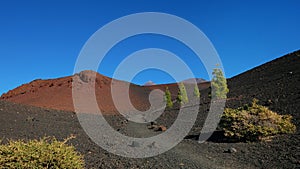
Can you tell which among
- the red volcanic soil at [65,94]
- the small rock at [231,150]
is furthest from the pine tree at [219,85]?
the small rock at [231,150]

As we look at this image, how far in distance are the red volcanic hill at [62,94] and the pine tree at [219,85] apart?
14.7 meters

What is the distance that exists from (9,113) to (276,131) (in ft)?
57.8

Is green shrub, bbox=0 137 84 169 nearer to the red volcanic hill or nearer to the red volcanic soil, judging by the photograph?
A: the red volcanic hill

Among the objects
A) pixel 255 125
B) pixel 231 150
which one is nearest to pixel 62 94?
pixel 255 125

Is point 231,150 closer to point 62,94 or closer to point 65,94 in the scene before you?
point 65,94

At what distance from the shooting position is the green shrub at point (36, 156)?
18.7 ft

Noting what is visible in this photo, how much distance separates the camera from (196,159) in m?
10.4

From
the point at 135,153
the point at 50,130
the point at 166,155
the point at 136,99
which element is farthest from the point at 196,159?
the point at 136,99

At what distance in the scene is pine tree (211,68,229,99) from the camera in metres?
30.2

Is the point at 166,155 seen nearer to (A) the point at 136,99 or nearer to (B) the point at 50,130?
(B) the point at 50,130

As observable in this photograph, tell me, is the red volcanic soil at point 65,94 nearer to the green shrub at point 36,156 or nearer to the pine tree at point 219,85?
the pine tree at point 219,85

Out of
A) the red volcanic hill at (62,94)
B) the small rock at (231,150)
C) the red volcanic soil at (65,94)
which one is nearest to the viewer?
the small rock at (231,150)

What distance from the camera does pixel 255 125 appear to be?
1370cm

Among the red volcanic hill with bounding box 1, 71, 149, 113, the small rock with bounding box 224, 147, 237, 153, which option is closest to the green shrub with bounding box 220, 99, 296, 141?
the small rock with bounding box 224, 147, 237, 153
